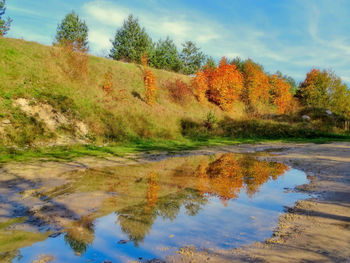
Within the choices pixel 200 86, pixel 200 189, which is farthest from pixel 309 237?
pixel 200 86

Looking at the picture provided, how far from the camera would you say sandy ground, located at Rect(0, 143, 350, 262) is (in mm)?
4023

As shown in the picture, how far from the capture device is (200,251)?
4.20m

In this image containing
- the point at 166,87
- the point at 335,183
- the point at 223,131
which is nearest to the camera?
the point at 335,183

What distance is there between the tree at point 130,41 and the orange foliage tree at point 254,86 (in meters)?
18.7

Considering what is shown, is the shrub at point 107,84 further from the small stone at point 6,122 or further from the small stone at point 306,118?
the small stone at point 306,118

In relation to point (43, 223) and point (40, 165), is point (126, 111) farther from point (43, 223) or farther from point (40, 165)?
point (43, 223)

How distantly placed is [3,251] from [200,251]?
Result: 2.99m

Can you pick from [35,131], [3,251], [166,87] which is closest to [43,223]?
[3,251]

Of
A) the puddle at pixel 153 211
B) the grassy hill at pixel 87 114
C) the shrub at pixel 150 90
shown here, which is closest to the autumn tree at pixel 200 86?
the grassy hill at pixel 87 114

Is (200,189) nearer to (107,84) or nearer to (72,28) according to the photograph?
(107,84)

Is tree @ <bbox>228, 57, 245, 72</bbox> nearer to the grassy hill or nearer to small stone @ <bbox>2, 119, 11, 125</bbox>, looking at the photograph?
the grassy hill

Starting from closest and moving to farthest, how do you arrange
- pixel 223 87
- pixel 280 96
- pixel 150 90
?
pixel 150 90, pixel 223 87, pixel 280 96

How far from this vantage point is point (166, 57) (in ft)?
181

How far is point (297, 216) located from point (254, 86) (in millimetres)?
41377
